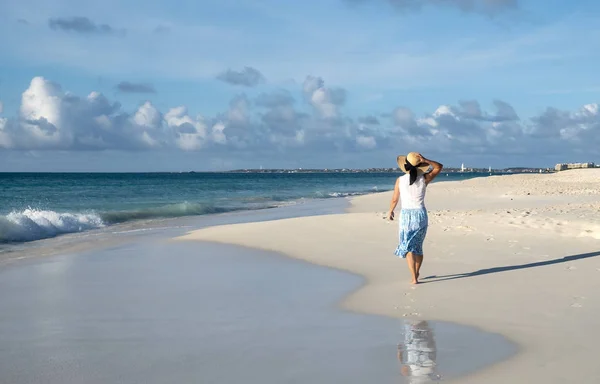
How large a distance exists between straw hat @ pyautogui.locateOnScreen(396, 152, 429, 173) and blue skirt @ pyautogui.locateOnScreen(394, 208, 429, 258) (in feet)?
1.88

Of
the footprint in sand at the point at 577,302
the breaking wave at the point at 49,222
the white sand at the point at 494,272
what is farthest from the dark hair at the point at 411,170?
the breaking wave at the point at 49,222

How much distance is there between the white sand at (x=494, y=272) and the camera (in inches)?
204

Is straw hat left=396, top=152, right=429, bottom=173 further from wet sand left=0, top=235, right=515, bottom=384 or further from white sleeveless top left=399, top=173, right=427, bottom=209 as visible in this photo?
wet sand left=0, top=235, right=515, bottom=384

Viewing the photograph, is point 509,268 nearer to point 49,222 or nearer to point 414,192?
point 414,192

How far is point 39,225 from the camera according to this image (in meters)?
19.4

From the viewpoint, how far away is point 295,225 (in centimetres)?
1642

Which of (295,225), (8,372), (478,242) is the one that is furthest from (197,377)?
(295,225)

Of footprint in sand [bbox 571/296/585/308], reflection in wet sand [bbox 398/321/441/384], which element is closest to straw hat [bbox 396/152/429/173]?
footprint in sand [bbox 571/296/585/308]

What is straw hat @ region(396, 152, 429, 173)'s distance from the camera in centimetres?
826

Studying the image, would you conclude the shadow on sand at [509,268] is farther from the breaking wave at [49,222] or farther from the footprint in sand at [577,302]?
the breaking wave at [49,222]

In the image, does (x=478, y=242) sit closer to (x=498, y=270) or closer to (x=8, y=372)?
(x=498, y=270)

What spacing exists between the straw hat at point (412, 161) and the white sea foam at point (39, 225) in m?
12.9

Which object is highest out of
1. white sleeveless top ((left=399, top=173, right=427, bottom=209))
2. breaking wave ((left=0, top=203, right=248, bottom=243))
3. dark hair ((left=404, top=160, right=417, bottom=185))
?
dark hair ((left=404, top=160, right=417, bottom=185))

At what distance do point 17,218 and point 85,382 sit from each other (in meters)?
16.0
